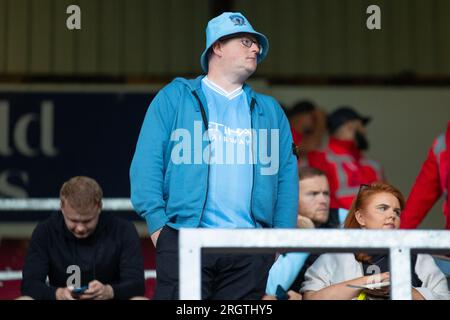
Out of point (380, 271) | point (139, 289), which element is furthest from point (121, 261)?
point (380, 271)

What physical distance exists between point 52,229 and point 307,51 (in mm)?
5076

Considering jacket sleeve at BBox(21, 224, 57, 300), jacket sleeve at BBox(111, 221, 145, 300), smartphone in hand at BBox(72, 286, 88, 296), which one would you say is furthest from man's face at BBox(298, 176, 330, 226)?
jacket sleeve at BBox(21, 224, 57, 300)

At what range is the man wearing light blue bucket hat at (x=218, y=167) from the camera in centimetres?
412

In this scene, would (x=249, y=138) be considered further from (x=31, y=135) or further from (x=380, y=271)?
(x=31, y=135)

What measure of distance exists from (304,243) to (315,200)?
2.54 meters

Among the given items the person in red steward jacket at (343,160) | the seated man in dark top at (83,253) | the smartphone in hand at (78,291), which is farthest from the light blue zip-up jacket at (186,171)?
the person in red steward jacket at (343,160)

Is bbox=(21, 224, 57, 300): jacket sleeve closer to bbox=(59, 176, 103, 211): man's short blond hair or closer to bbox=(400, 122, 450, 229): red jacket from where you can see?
bbox=(59, 176, 103, 211): man's short blond hair

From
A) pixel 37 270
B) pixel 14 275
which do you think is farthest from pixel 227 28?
pixel 14 275

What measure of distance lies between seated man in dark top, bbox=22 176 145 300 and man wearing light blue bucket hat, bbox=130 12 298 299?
1.41m

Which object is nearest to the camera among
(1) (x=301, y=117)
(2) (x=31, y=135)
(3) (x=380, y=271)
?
(3) (x=380, y=271)

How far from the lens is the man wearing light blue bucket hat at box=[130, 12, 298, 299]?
13.5 ft

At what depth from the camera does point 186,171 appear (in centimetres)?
416
